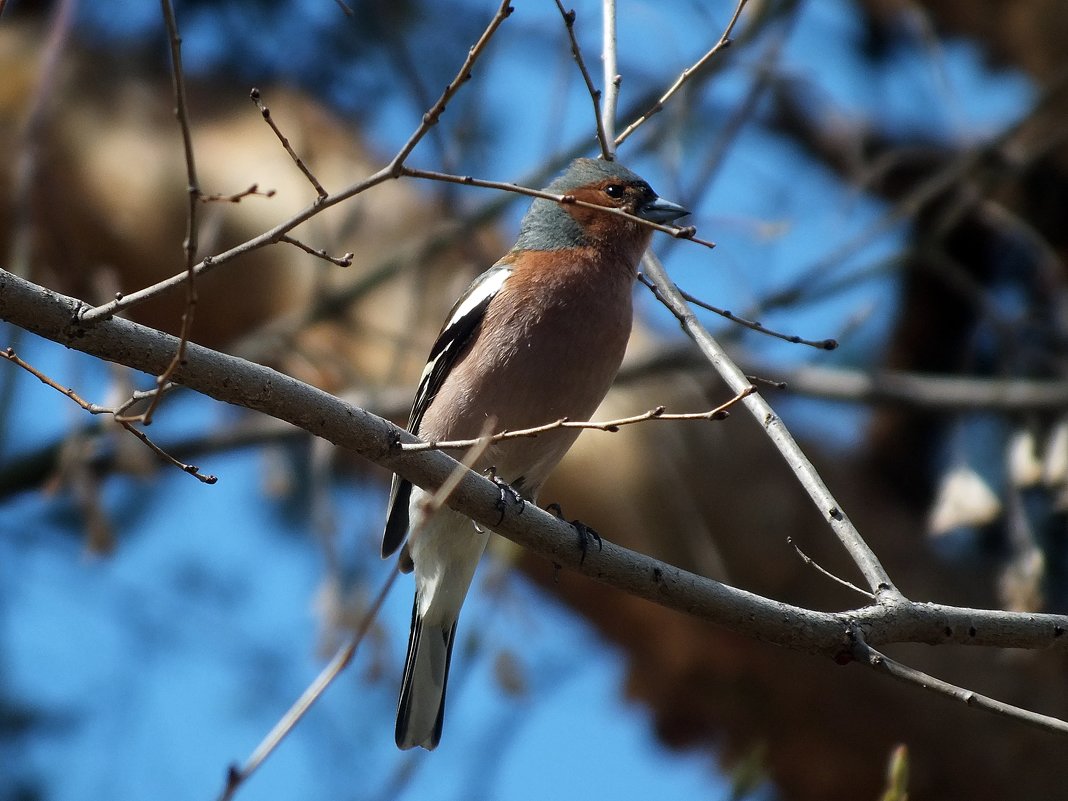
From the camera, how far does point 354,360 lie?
8508 millimetres

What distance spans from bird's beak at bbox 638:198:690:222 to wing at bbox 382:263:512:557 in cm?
65

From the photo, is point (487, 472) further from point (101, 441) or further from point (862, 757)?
point (862, 757)

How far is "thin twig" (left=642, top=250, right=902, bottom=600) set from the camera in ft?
10.8

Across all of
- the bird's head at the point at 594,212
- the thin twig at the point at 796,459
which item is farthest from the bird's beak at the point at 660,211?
the thin twig at the point at 796,459

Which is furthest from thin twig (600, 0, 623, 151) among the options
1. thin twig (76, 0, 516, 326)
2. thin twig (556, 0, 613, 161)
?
thin twig (76, 0, 516, 326)

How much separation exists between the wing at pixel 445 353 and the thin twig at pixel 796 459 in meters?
1.10

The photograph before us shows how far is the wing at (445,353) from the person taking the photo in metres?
4.87

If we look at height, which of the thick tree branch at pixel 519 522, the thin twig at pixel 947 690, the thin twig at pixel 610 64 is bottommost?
the thin twig at pixel 947 690

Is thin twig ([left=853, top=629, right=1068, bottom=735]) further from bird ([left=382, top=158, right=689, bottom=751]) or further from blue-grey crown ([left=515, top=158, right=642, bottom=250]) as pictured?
blue-grey crown ([left=515, top=158, right=642, bottom=250])


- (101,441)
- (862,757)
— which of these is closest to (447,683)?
(101,441)

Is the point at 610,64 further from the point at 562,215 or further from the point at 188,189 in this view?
the point at 188,189

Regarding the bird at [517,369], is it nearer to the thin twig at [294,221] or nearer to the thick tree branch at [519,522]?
the thick tree branch at [519,522]

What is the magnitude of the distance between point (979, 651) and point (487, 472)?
4994mm

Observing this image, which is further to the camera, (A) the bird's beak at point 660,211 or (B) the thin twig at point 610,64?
(A) the bird's beak at point 660,211
